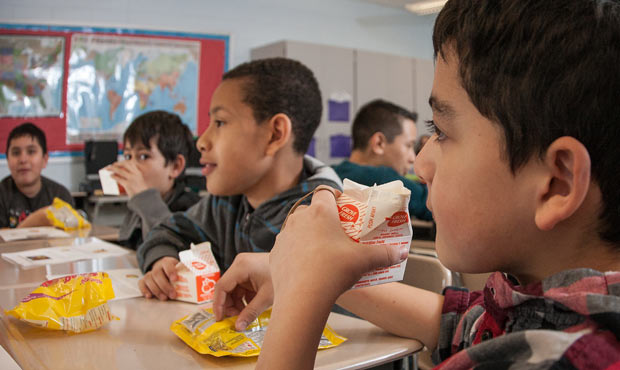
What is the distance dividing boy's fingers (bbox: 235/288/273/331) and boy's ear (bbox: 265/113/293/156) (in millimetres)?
631

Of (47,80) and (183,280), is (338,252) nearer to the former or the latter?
(183,280)

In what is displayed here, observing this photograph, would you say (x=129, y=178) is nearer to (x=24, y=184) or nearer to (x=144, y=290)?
Result: (x=144, y=290)

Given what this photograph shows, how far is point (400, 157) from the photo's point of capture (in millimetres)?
3184

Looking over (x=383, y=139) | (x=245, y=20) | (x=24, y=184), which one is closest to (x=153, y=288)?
(x=24, y=184)

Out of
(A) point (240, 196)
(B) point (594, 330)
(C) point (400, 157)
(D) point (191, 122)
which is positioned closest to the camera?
(B) point (594, 330)

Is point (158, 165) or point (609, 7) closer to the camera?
point (609, 7)

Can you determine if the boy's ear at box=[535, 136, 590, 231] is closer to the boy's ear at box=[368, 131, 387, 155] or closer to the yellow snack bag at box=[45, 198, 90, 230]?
the yellow snack bag at box=[45, 198, 90, 230]

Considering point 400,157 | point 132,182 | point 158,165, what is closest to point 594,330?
point 132,182

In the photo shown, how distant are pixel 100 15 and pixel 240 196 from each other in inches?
152

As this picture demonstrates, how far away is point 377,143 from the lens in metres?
3.16

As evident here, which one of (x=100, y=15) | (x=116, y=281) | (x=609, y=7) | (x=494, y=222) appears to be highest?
(x=100, y=15)

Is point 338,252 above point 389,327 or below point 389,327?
above

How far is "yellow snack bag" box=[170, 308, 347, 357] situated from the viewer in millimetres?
750

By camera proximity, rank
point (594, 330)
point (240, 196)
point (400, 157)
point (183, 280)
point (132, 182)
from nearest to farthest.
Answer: point (594, 330) < point (183, 280) < point (240, 196) < point (132, 182) < point (400, 157)
